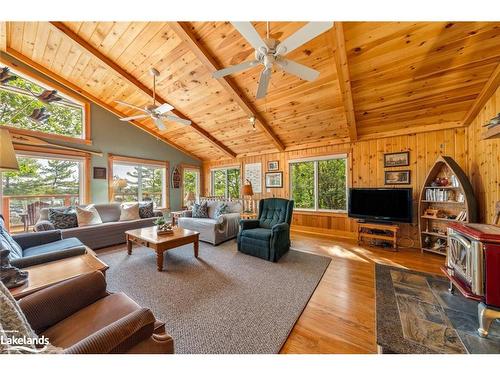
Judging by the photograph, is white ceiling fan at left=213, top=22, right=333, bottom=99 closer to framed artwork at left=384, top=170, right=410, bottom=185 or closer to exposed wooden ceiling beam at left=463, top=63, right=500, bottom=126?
exposed wooden ceiling beam at left=463, top=63, right=500, bottom=126

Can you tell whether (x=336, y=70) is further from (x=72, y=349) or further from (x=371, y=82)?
(x=72, y=349)

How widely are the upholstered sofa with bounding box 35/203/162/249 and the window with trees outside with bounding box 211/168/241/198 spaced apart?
267 centimetres

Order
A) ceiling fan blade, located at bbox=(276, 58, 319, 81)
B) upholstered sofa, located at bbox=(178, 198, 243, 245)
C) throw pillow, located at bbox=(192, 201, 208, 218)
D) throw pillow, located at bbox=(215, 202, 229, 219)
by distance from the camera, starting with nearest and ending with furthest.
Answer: ceiling fan blade, located at bbox=(276, 58, 319, 81)
upholstered sofa, located at bbox=(178, 198, 243, 245)
throw pillow, located at bbox=(215, 202, 229, 219)
throw pillow, located at bbox=(192, 201, 208, 218)

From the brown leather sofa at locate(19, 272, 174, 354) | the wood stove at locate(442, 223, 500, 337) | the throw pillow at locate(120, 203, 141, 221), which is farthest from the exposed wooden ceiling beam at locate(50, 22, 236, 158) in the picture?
the wood stove at locate(442, 223, 500, 337)

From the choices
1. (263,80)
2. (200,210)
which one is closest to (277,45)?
(263,80)

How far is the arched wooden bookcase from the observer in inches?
114

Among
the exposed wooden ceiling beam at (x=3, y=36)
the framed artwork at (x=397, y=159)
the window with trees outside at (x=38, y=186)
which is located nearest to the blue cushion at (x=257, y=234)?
the framed artwork at (x=397, y=159)

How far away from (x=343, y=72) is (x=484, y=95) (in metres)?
1.90

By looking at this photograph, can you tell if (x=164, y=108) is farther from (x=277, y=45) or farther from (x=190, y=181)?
(x=190, y=181)

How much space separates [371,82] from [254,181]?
371cm

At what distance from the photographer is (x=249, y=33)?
1521 mm

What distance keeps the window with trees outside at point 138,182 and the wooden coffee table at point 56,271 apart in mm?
3599

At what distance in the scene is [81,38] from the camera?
3.02 m
